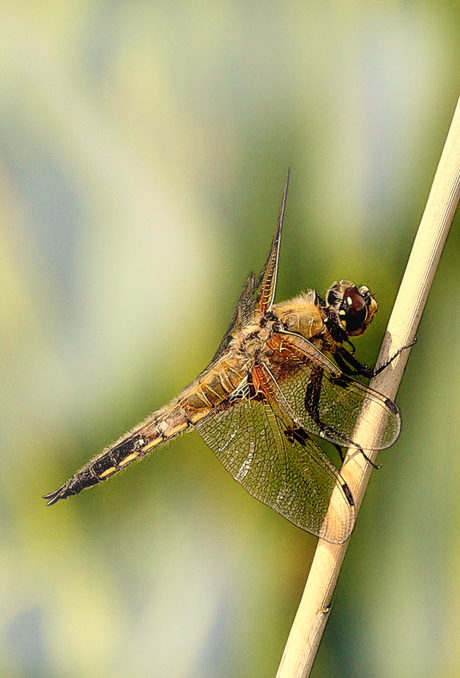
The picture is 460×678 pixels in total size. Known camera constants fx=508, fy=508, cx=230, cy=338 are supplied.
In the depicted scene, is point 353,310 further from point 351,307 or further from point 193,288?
point 193,288

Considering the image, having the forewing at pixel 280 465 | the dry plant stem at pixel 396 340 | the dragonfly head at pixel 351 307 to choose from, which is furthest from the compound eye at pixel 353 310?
the forewing at pixel 280 465

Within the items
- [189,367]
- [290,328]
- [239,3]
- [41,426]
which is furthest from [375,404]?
[239,3]

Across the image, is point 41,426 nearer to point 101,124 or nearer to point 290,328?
point 290,328

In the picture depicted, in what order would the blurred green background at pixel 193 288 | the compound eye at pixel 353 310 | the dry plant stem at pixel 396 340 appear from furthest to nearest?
the blurred green background at pixel 193 288, the compound eye at pixel 353 310, the dry plant stem at pixel 396 340

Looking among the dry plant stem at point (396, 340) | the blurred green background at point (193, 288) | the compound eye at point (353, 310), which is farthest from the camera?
the blurred green background at point (193, 288)

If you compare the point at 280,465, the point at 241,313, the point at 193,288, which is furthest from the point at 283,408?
the point at 193,288

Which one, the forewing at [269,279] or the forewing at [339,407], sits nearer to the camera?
the forewing at [339,407]

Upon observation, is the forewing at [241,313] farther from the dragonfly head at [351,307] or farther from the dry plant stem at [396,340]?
the dry plant stem at [396,340]
